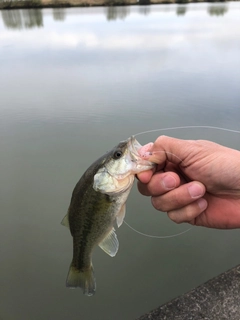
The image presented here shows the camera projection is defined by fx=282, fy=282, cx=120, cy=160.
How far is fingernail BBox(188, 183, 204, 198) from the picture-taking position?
5.45 ft

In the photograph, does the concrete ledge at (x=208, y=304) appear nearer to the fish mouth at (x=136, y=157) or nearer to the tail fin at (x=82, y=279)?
the tail fin at (x=82, y=279)

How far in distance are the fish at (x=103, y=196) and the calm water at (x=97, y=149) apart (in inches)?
56.4

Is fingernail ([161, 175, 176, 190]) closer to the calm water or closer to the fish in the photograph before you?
the fish

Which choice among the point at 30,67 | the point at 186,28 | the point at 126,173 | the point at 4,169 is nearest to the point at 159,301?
the point at 126,173

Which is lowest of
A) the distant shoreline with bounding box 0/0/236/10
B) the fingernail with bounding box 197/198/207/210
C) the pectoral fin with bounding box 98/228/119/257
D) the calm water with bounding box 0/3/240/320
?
the calm water with bounding box 0/3/240/320

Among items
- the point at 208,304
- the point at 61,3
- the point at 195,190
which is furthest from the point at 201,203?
the point at 61,3

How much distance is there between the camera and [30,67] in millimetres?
10055

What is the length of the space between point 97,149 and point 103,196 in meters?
3.48

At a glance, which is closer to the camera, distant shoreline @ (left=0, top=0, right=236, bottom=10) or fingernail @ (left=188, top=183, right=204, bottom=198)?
fingernail @ (left=188, top=183, right=204, bottom=198)

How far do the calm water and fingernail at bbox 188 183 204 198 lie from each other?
5.56ft

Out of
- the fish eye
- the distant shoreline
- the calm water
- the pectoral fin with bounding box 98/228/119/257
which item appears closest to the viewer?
the fish eye

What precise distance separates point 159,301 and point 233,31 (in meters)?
16.1

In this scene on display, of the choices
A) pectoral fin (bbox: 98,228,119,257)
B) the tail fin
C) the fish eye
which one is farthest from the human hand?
the tail fin

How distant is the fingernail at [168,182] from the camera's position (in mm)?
1688
